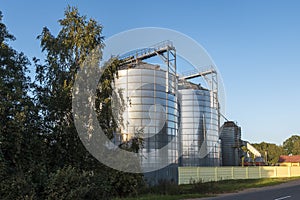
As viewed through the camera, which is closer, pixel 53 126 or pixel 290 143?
pixel 53 126

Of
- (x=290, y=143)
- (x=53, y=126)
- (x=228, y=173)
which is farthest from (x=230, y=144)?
(x=290, y=143)

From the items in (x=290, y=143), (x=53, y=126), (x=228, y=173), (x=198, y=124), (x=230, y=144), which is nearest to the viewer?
(x=53, y=126)

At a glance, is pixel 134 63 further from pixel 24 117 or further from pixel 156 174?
pixel 24 117

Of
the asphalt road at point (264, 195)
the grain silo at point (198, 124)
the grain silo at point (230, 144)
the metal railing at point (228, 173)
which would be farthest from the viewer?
the grain silo at point (230, 144)

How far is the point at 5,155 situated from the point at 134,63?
108 ft

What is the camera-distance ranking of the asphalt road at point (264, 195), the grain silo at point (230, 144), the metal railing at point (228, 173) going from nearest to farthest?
1. the asphalt road at point (264, 195)
2. the metal railing at point (228, 173)
3. the grain silo at point (230, 144)

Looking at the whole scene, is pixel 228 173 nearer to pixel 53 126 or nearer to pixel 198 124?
pixel 198 124

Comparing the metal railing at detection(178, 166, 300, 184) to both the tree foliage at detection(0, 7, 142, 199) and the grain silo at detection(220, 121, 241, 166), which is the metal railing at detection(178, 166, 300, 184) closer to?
the tree foliage at detection(0, 7, 142, 199)

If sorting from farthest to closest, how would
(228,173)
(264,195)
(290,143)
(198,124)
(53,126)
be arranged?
(290,143), (198,124), (228,173), (264,195), (53,126)

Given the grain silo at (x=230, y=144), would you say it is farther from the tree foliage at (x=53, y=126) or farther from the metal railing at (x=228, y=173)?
the tree foliage at (x=53, y=126)

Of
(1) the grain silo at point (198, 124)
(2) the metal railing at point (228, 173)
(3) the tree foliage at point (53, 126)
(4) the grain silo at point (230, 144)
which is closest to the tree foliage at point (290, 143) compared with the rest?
(4) the grain silo at point (230, 144)

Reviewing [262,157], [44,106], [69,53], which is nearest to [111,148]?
[44,106]

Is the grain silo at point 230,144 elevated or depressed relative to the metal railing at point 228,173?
elevated

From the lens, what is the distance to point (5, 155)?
49.0 ft
